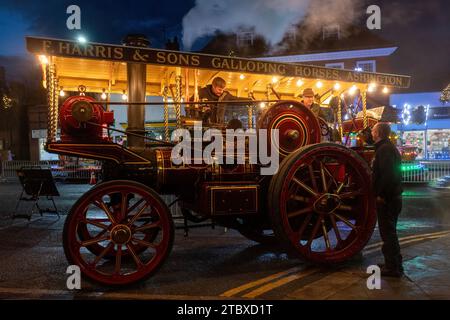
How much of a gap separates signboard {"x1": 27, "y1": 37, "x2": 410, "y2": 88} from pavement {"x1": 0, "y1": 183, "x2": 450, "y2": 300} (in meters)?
2.55

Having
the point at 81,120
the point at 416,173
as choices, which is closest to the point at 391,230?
the point at 81,120

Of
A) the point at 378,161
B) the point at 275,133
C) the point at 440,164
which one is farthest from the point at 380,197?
the point at 440,164

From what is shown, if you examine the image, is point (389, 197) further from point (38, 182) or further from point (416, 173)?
point (416, 173)

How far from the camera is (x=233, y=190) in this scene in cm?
480

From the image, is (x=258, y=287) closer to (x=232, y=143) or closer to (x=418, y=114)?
(x=232, y=143)

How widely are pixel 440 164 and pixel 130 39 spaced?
15458 millimetres

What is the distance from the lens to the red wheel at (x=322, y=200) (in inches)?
185

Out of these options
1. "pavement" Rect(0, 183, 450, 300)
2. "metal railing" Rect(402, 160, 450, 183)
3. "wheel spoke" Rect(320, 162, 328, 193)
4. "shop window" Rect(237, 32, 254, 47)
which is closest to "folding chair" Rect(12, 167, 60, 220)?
"pavement" Rect(0, 183, 450, 300)

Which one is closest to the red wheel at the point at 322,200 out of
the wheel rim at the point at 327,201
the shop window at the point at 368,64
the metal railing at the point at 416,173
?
the wheel rim at the point at 327,201

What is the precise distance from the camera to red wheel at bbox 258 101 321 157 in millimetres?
5113

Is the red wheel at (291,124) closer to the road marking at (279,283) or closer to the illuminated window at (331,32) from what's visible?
the road marking at (279,283)

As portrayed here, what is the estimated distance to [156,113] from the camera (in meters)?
15.5

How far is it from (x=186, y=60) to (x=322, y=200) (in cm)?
247

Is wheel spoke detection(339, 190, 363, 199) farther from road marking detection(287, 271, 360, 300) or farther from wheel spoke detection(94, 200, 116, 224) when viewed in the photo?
wheel spoke detection(94, 200, 116, 224)
